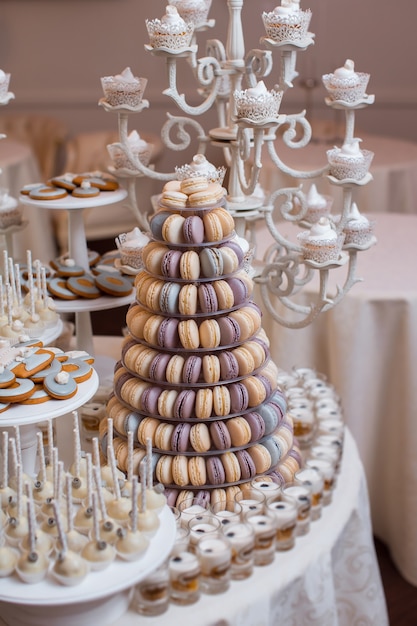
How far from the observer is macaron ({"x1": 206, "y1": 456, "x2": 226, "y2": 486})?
149 centimetres

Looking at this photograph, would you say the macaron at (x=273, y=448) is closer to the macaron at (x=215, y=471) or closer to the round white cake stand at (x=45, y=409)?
the macaron at (x=215, y=471)

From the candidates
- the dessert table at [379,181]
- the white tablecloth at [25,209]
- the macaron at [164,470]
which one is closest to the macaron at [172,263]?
the macaron at [164,470]

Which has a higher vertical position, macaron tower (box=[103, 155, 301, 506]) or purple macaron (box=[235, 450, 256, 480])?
macaron tower (box=[103, 155, 301, 506])

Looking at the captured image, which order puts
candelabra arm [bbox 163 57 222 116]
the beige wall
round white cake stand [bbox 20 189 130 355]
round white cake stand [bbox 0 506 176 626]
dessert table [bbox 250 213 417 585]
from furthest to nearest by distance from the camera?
1. the beige wall
2. dessert table [bbox 250 213 417 585]
3. round white cake stand [bbox 20 189 130 355]
4. candelabra arm [bbox 163 57 222 116]
5. round white cake stand [bbox 0 506 176 626]

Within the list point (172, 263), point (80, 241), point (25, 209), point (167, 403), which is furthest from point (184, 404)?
point (25, 209)

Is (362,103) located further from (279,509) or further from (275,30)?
(279,509)

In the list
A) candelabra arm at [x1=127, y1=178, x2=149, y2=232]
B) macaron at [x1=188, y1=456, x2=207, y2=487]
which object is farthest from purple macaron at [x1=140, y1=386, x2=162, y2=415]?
candelabra arm at [x1=127, y1=178, x2=149, y2=232]

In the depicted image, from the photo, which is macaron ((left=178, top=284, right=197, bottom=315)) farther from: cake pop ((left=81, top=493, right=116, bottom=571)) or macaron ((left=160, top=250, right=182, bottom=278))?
cake pop ((left=81, top=493, right=116, bottom=571))

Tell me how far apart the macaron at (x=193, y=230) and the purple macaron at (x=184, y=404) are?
0.25 m

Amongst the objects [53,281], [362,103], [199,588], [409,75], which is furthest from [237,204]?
[409,75]

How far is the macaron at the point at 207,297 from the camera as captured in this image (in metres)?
1.46

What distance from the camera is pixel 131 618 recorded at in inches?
52.5

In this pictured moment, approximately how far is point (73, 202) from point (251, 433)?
0.71 metres

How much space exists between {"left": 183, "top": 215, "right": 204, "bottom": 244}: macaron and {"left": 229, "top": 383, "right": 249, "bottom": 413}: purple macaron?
0.25 m
